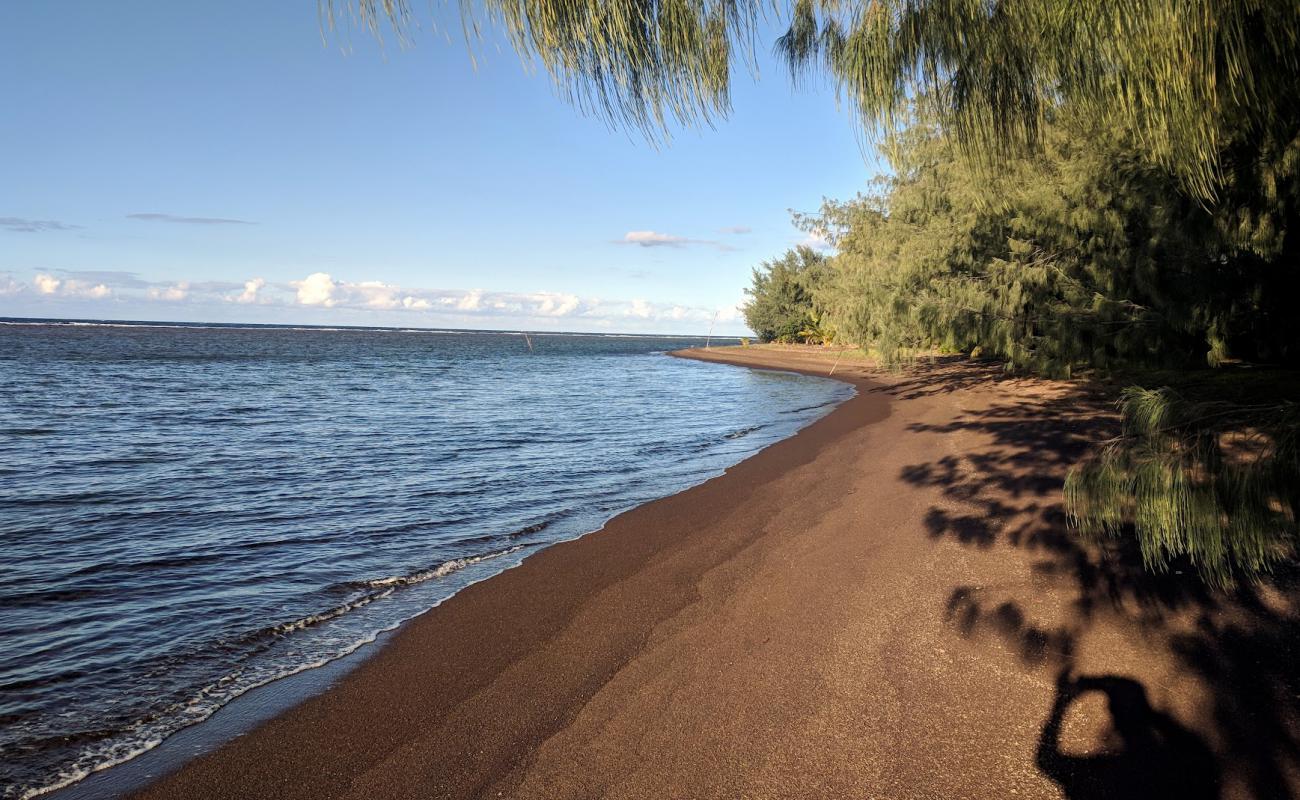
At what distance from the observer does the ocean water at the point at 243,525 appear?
4.87m

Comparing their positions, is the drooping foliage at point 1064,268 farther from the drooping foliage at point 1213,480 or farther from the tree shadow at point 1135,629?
the tree shadow at point 1135,629

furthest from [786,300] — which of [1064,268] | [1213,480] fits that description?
[1213,480]

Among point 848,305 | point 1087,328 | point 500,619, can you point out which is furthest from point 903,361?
point 500,619

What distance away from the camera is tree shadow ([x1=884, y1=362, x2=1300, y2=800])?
3.31m

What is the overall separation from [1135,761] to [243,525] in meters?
9.70

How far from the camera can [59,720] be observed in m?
4.40

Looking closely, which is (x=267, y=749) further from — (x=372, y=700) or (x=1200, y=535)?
(x=1200, y=535)

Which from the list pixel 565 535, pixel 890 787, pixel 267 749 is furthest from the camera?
pixel 565 535

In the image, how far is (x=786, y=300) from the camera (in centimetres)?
6794

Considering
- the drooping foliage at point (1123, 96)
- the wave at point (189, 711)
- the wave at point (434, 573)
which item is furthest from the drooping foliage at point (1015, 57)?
the wave at point (434, 573)

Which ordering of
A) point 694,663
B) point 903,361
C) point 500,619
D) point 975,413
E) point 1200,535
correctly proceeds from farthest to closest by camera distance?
point 903,361 → point 975,413 → point 500,619 → point 694,663 → point 1200,535

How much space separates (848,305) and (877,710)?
60.0 ft

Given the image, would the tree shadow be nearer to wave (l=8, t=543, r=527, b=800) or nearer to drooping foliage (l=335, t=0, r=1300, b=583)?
drooping foliage (l=335, t=0, r=1300, b=583)

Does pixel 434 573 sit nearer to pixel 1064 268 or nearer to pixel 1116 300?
pixel 1116 300
